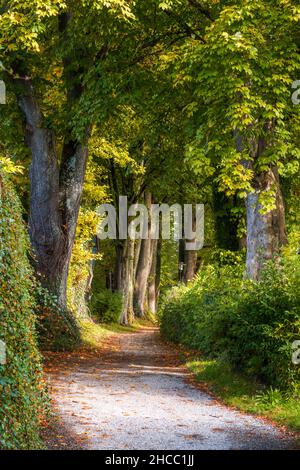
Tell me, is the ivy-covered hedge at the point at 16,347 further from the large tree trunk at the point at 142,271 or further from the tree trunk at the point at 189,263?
the large tree trunk at the point at 142,271

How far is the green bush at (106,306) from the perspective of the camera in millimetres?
35094

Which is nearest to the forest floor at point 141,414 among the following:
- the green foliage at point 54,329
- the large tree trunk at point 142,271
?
the green foliage at point 54,329

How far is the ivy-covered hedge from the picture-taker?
6.14m

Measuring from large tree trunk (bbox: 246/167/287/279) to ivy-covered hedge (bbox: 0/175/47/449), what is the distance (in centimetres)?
825

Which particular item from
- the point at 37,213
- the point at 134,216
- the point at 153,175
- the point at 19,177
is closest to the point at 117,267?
the point at 134,216

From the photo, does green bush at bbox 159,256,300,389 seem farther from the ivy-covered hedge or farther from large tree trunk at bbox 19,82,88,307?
large tree trunk at bbox 19,82,88,307

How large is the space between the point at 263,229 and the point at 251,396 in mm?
5612

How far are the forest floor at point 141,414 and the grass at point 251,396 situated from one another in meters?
0.22

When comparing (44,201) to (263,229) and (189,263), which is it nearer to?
(263,229)

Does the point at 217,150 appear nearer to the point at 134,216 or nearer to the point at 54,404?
the point at 54,404

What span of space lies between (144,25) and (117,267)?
2003 centimetres

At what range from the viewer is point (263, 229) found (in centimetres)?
1577

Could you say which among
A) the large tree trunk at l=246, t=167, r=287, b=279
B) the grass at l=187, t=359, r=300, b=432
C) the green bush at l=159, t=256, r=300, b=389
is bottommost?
the grass at l=187, t=359, r=300, b=432

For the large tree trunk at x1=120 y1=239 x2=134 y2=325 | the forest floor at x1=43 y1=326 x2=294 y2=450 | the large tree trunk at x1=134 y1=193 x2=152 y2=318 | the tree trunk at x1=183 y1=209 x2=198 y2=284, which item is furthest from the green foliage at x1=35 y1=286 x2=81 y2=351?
the large tree trunk at x1=134 y1=193 x2=152 y2=318
